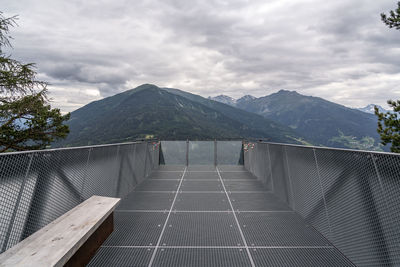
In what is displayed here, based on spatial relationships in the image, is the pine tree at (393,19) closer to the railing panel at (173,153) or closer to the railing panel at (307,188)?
the railing panel at (307,188)

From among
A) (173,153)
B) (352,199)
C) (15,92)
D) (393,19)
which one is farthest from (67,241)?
(393,19)

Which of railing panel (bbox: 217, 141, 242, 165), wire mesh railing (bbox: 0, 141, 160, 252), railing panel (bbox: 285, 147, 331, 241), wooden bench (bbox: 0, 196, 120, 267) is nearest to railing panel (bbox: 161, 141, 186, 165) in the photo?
railing panel (bbox: 217, 141, 242, 165)

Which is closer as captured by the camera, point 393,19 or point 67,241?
point 67,241

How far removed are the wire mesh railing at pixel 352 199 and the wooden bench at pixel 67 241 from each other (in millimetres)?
3208

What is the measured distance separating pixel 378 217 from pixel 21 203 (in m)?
3.99

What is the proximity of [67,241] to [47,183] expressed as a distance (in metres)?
1.04

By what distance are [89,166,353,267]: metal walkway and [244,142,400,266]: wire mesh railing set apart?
0.26m

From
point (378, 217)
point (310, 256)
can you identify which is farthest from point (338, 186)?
point (310, 256)

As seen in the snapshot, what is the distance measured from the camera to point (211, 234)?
3.46m

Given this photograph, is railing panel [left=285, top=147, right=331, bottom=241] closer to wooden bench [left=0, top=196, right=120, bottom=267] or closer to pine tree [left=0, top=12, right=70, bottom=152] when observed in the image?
wooden bench [left=0, top=196, right=120, bottom=267]

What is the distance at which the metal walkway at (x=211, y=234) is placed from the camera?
9.12 feet

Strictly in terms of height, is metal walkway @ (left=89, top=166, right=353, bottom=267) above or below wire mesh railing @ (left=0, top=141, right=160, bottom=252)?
below

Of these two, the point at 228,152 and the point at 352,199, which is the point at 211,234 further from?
the point at 228,152

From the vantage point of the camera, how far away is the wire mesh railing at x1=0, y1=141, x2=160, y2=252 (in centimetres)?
221
